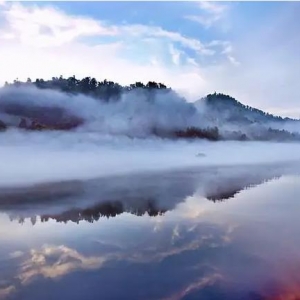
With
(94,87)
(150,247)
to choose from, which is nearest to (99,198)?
(150,247)

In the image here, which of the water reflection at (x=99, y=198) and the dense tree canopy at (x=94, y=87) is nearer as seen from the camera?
the water reflection at (x=99, y=198)

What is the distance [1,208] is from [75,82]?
23485mm

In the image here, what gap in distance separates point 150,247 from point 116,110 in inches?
1168

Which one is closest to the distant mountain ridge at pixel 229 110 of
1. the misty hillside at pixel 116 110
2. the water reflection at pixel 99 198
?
the misty hillside at pixel 116 110

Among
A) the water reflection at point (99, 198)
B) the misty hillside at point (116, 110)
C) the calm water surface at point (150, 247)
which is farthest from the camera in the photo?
the misty hillside at point (116, 110)

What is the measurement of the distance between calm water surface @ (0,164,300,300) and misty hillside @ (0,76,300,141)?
17750mm

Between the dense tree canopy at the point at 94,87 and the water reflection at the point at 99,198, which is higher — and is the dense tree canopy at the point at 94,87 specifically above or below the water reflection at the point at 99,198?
above

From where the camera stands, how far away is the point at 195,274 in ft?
15.6

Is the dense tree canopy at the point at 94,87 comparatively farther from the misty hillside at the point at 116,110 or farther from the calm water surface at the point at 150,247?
the calm water surface at the point at 150,247

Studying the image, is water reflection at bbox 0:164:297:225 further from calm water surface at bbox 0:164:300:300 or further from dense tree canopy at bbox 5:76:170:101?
dense tree canopy at bbox 5:76:170:101

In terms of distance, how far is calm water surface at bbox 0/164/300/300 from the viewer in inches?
171

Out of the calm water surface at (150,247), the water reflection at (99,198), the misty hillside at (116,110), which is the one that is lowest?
the water reflection at (99,198)

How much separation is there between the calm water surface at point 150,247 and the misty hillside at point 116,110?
17.8m

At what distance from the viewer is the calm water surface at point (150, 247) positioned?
4.35 meters
